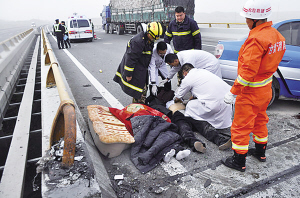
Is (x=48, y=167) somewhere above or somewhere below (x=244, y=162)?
above

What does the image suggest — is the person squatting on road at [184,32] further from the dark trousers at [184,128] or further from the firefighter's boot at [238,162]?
the firefighter's boot at [238,162]

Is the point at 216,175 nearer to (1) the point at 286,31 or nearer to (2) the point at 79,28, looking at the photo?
(1) the point at 286,31

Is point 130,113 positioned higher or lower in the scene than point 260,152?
higher

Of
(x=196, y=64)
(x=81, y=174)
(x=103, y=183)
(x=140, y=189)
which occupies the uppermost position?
(x=196, y=64)

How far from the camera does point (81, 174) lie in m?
1.91

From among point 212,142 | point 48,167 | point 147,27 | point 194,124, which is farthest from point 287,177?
point 147,27

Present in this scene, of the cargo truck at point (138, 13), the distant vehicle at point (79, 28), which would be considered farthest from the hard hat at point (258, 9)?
the distant vehicle at point (79, 28)

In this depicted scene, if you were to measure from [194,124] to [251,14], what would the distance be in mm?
1718

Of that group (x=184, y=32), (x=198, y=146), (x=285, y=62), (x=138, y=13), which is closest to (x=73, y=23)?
(x=138, y=13)

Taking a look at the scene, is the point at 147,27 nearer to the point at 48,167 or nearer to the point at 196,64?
the point at 196,64

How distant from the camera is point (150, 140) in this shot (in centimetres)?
293

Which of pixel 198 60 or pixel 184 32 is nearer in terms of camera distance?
pixel 198 60

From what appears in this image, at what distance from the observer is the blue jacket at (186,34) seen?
197 inches

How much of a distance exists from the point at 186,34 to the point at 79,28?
546 inches
